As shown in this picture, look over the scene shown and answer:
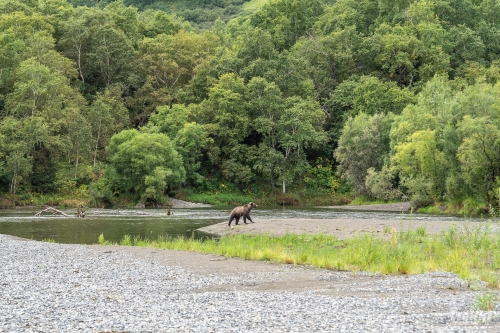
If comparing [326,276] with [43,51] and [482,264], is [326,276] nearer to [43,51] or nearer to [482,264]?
[482,264]

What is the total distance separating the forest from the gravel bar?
4345cm

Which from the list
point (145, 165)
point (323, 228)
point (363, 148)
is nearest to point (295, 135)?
point (363, 148)

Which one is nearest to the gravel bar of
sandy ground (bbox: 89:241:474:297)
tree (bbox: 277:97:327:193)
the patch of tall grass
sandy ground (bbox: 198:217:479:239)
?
sandy ground (bbox: 89:241:474:297)

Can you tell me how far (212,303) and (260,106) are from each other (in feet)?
273

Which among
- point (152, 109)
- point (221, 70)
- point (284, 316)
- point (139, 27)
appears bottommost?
point (284, 316)

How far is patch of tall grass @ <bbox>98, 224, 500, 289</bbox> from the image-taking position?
21.7 meters

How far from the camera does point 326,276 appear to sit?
21562 mm

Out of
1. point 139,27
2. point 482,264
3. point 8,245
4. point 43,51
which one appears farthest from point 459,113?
point 139,27

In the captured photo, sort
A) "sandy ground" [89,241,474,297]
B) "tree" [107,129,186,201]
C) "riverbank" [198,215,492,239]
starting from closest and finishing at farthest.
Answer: "sandy ground" [89,241,474,297] < "riverbank" [198,215,492,239] < "tree" [107,129,186,201]

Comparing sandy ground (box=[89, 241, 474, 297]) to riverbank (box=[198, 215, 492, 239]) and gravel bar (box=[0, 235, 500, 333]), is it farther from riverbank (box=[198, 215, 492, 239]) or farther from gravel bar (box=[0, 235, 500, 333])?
riverbank (box=[198, 215, 492, 239])

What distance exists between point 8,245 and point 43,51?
72.1 metres

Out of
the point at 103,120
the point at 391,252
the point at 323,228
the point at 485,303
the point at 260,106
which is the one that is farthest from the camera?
the point at 260,106

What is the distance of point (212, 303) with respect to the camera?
16.3 meters

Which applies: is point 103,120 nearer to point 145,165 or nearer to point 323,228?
point 145,165
